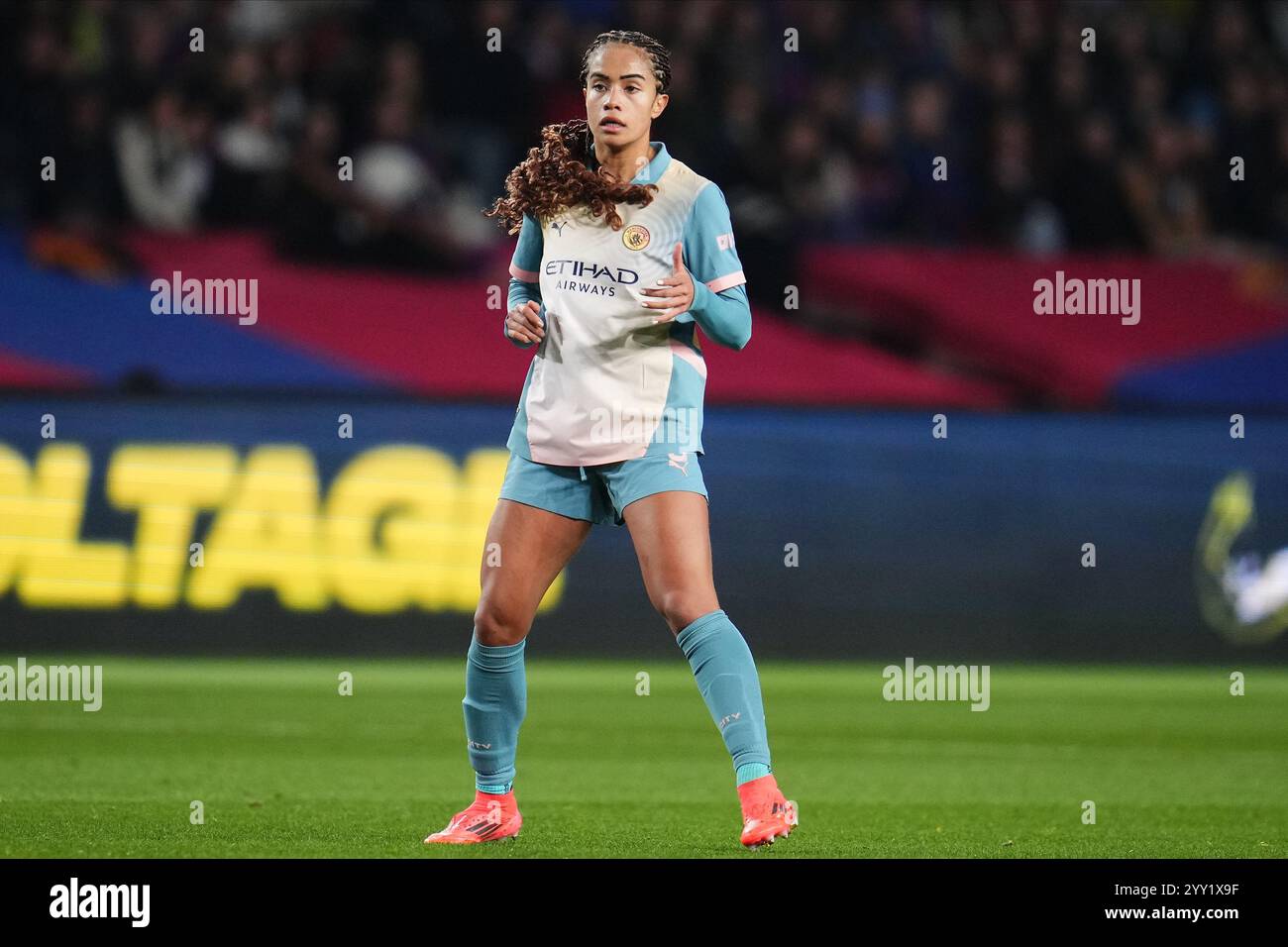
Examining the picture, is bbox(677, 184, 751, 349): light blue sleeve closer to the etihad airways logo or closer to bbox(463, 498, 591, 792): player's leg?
the etihad airways logo

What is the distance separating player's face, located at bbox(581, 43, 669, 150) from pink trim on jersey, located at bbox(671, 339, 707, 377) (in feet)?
1.85

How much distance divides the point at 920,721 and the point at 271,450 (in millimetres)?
4531

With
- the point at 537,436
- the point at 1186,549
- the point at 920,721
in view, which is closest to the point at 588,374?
the point at 537,436

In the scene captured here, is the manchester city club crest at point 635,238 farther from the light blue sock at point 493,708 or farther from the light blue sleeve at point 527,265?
the light blue sock at point 493,708

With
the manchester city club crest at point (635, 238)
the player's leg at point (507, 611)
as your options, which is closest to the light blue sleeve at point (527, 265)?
the manchester city club crest at point (635, 238)

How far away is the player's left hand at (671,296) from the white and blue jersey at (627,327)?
0.14 meters

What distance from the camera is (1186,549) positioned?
1198 centimetres

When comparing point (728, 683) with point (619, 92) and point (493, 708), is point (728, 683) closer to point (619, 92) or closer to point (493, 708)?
point (493, 708)

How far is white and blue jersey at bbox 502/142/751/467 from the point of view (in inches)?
202

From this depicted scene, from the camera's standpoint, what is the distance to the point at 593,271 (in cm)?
516

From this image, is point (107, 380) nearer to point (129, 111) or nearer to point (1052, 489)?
point (129, 111)

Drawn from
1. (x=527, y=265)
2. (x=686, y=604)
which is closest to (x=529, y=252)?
(x=527, y=265)

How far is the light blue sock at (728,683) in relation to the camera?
16.4 ft
